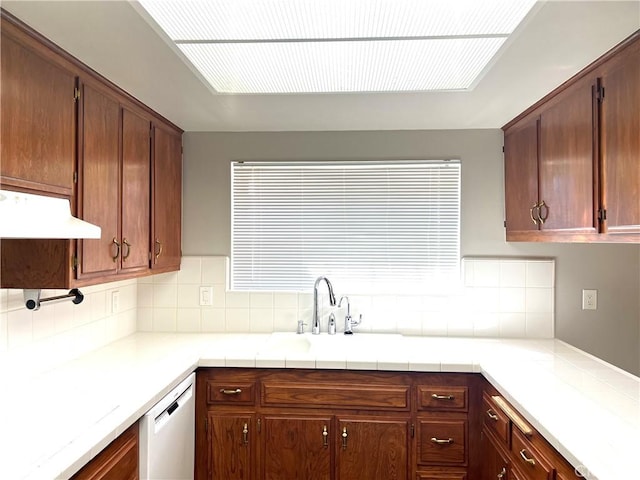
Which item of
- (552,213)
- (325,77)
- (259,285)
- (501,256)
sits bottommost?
(259,285)

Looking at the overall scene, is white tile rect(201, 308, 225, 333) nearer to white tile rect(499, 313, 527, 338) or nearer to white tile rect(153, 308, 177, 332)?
white tile rect(153, 308, 177, 332)

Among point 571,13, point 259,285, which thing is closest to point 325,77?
point 571,13

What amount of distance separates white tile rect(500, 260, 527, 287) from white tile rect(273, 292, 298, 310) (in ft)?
4.31

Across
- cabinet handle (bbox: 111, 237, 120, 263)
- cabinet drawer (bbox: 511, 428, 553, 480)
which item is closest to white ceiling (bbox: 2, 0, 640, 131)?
cabinet handle (bbox: 111, 237, 120, 263)

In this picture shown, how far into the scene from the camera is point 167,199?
8.04 feet

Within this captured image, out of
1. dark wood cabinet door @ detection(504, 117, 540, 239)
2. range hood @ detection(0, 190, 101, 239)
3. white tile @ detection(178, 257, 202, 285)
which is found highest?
dark wood cabinet door @ detection(504, 117, 540, 239)

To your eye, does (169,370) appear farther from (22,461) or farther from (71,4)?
(71,4)

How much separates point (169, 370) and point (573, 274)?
93.4 inches

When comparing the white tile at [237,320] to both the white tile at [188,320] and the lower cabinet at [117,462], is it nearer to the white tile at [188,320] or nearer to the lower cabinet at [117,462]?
the white tile at [188,320]

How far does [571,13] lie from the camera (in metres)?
1.25

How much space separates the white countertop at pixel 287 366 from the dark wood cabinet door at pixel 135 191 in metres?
0.52

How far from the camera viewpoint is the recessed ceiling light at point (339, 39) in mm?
1214

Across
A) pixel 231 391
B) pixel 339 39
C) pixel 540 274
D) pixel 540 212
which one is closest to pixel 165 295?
pixel 231 391

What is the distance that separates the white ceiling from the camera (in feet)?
4.15
